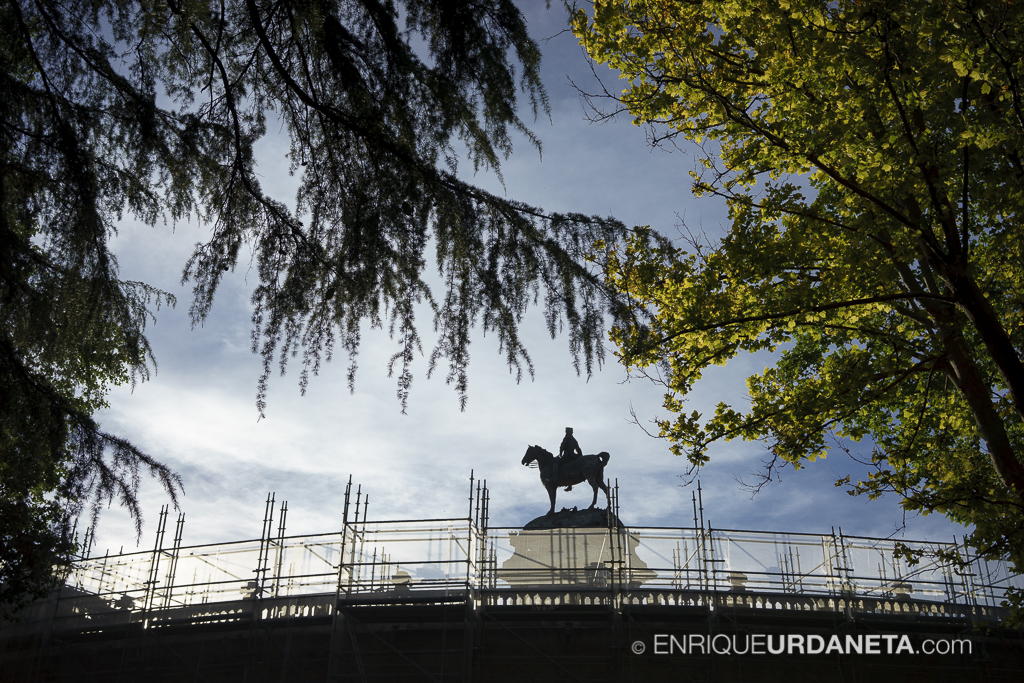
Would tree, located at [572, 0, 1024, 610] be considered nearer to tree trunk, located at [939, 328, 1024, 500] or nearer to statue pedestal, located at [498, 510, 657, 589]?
tree trunk, located at [939, 328, 1024, 500]

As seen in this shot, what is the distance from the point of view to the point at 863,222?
791cm

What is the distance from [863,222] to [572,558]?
34.7ft

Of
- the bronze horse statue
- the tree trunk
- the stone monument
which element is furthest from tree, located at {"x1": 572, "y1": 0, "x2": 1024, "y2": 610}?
the bronze horse statue

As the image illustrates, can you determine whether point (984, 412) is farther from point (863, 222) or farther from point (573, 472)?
point (573, 472)

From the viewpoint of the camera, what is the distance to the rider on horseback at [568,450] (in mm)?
18859

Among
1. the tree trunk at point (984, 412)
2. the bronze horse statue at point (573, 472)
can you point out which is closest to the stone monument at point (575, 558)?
the bronze horse statue at point (573, 472)

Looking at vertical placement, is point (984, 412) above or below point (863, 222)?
below

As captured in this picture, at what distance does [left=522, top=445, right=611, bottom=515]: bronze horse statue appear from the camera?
1839 centimetres

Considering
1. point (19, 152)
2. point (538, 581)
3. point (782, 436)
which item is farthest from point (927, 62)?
point (538, 581)

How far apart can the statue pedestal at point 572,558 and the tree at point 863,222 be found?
6419mm

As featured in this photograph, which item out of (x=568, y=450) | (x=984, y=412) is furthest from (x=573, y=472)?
(x=984, y=412)

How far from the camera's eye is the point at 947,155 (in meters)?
7.50

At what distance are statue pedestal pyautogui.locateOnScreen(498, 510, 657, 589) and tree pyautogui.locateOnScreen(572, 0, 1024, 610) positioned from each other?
6419mm

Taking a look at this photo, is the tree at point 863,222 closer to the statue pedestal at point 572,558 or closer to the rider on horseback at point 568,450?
the statue pedestal at point 572,558
